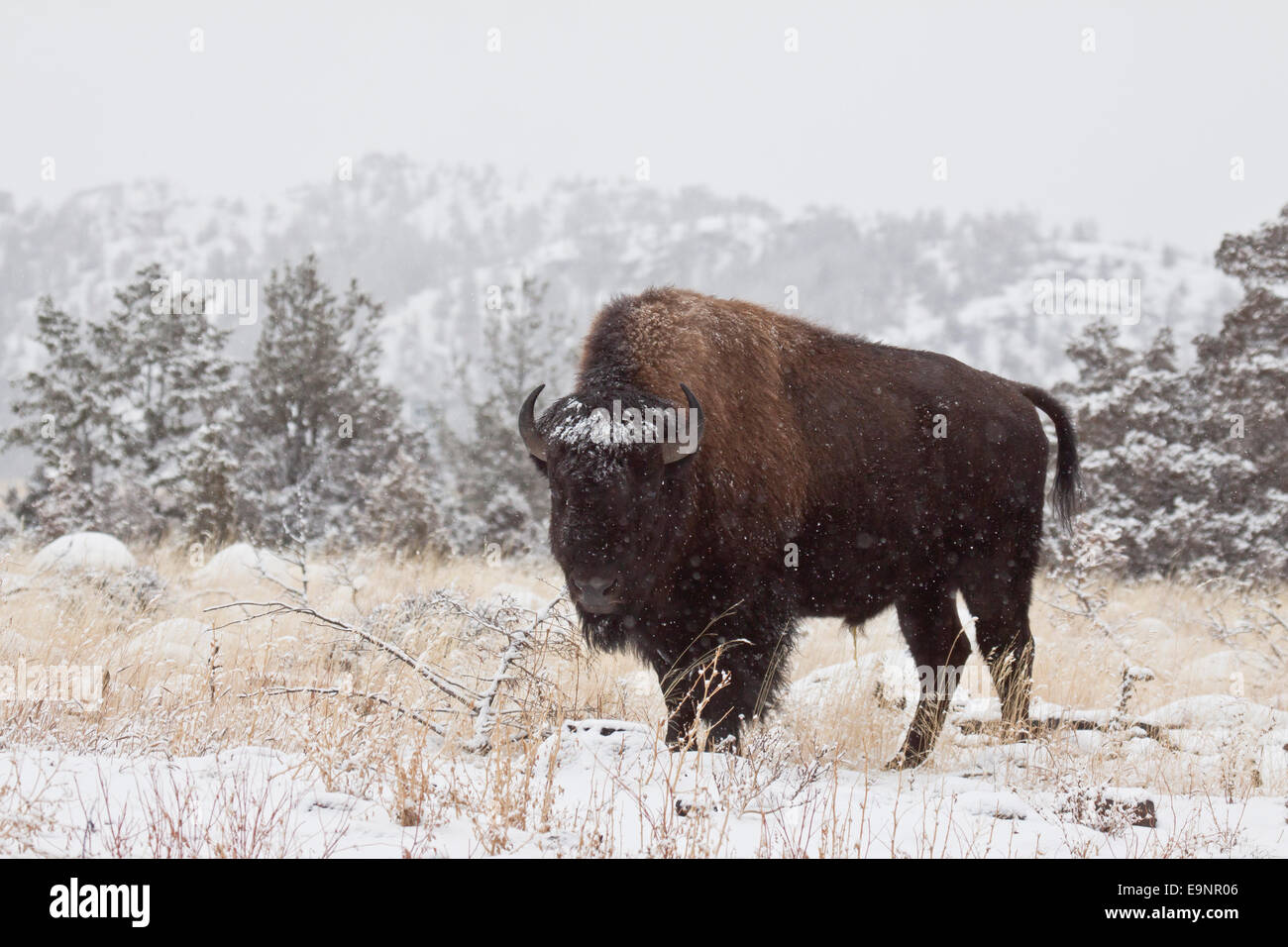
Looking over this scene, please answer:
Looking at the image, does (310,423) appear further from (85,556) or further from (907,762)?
(907,762)

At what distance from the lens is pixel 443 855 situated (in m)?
2.71

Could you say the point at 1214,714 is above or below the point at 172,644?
below

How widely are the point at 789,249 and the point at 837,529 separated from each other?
20069 centimetres

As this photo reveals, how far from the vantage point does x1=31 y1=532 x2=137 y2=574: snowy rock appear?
8.92 meters

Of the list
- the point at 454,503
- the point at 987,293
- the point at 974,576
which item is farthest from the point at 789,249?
the point at 974,576

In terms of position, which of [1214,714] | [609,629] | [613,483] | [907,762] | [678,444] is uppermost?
[678,444]

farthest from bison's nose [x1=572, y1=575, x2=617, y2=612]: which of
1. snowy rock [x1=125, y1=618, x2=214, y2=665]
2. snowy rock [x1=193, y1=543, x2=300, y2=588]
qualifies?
snowy rock [x1=193, y1=543, x2=300, y2=588]

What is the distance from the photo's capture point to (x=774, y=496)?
5.11m

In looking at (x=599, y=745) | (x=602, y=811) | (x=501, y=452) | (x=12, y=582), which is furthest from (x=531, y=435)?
(x=501, y=452)

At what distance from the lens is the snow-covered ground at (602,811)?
8.86ft

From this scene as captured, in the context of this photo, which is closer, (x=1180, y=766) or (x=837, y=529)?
(x=1180, y=766)

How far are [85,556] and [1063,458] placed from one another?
861 centimetres
